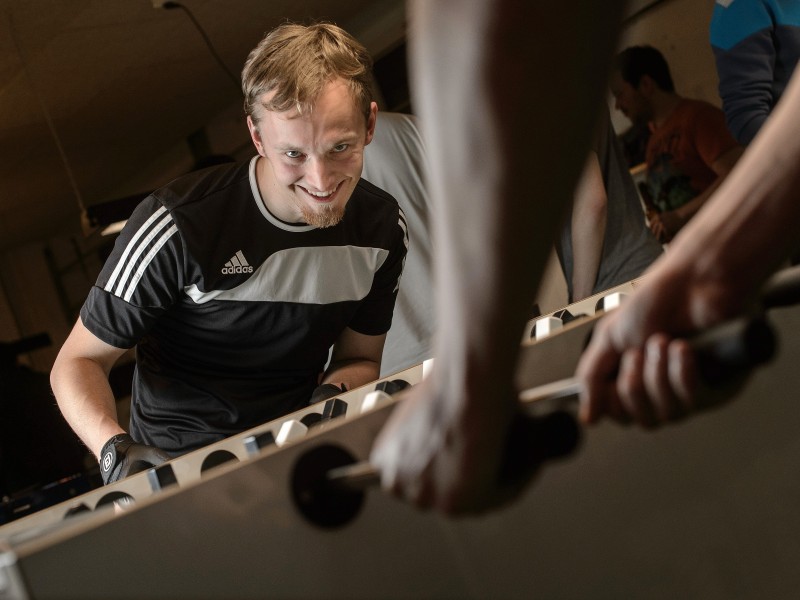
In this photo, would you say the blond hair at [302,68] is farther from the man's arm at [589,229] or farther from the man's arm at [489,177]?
the man's arm at [489,177]

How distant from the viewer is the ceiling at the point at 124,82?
4.37 m

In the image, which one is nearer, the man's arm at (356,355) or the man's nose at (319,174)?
the man's nose at (319,174)

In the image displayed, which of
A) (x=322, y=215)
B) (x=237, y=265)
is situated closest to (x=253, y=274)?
(x=237, y=265)

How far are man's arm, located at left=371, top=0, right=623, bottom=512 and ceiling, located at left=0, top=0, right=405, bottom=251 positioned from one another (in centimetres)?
402

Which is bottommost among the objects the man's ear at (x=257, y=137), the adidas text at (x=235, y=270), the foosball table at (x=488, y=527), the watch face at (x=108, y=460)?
the foosball table at (x=488, y=527)

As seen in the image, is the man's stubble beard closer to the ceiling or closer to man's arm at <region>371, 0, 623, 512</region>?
man's arm at <region>371, 0, 623, 512</region>

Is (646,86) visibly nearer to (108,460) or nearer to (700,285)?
(108,460)

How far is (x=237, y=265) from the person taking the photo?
5.42ft

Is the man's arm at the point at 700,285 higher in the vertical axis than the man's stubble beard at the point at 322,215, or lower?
lower

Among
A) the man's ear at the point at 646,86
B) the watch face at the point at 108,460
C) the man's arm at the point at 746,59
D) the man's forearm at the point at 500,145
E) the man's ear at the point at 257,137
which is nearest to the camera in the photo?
the man's forearm at the point at 500,145

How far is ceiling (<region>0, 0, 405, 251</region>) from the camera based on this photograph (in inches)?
172

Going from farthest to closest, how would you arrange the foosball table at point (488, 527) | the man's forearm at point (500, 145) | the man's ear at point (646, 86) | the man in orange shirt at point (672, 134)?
the man's ear at point (646, 86) → the man in orange shirt at point (672, 134) → the foosball table at point (488, 527) → the man's forearm at point (500, 145)

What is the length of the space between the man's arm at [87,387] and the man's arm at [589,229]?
1.15m

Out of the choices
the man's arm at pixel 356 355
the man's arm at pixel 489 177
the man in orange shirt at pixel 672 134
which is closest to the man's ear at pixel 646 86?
the man in orange shirt at pixel 672 134
